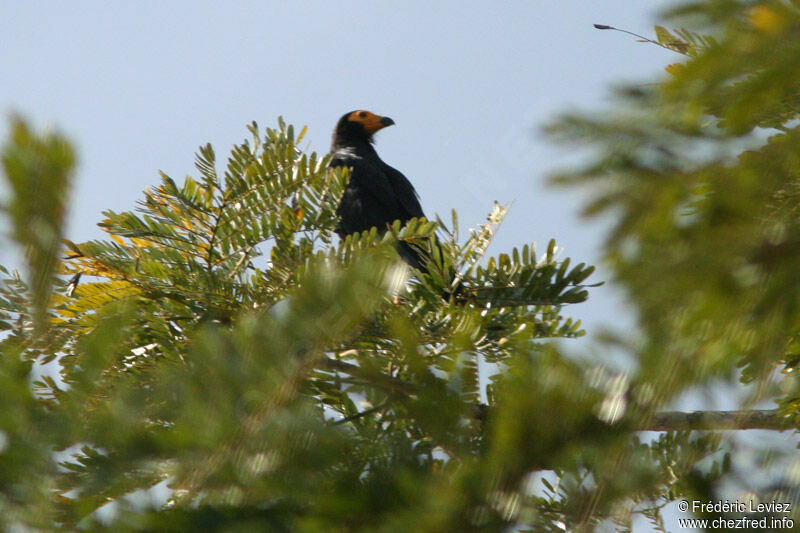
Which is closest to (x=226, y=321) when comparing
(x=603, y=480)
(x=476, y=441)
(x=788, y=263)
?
(x=476, y=441)

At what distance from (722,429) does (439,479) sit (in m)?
0.46

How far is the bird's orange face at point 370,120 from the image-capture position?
8578 mm

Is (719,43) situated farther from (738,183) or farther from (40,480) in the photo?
(40,480)

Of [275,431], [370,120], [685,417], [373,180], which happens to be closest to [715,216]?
[275,431]

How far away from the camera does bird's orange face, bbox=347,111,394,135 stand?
8.58 meters

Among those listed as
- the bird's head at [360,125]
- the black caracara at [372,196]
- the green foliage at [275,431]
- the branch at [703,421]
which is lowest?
the green foliage at [275,431]

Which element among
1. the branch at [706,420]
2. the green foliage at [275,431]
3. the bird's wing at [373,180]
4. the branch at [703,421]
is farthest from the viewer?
the bird's wing at [373,180]

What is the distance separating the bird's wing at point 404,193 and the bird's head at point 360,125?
170 centimetres

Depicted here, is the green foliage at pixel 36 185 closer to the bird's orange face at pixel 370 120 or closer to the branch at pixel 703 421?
the branch at pixel 703 421

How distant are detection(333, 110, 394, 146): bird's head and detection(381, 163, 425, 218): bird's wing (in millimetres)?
1700

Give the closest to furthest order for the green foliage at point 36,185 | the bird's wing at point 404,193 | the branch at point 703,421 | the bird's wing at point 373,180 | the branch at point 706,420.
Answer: the green foliage at point 36,185, the branch at point 706,420, the branch at point 703,421, the bird's wing at point 373,180, the bird's wing at point 404,193

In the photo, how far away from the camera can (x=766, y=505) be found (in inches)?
46.7

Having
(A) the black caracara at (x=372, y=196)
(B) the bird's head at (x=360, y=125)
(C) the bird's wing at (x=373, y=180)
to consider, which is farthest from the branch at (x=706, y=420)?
(B) the bird's head at (x=360, y=125)

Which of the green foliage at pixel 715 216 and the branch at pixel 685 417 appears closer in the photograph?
the green foliage at pixel 715 216
